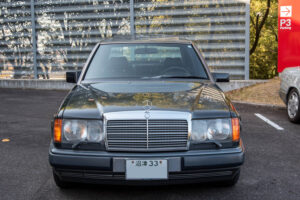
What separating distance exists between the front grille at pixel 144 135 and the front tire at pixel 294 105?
4399 millimetres

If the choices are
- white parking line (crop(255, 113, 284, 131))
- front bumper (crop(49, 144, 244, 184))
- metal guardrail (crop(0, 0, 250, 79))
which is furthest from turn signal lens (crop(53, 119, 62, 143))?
metal guardrail (crop(0, 0, 250, 79))

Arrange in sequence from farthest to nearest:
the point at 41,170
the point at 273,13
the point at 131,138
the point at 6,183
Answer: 1. the point at 273,13
2. the point at 41,170
3. the point at 6,183
4. the point at 131,138

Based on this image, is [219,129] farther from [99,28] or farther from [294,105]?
[99,28]

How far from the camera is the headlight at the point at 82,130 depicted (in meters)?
3.01

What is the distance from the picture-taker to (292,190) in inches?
137

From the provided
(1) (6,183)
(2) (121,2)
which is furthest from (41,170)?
(2) (121,2)

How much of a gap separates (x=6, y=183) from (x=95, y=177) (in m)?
1.27

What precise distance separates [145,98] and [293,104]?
14.8 feet

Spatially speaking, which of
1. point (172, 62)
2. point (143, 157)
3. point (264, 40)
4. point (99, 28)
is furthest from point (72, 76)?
point (264, 40)

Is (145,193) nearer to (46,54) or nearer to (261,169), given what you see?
(261,169)

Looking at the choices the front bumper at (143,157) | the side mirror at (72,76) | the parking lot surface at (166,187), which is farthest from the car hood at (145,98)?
the parking lot surface at (166,187)

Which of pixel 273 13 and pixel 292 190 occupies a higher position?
pixel 273 13

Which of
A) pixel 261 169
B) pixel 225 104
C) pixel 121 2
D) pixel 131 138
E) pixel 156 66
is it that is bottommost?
pixel 261 169

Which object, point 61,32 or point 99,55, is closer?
point 99,55
